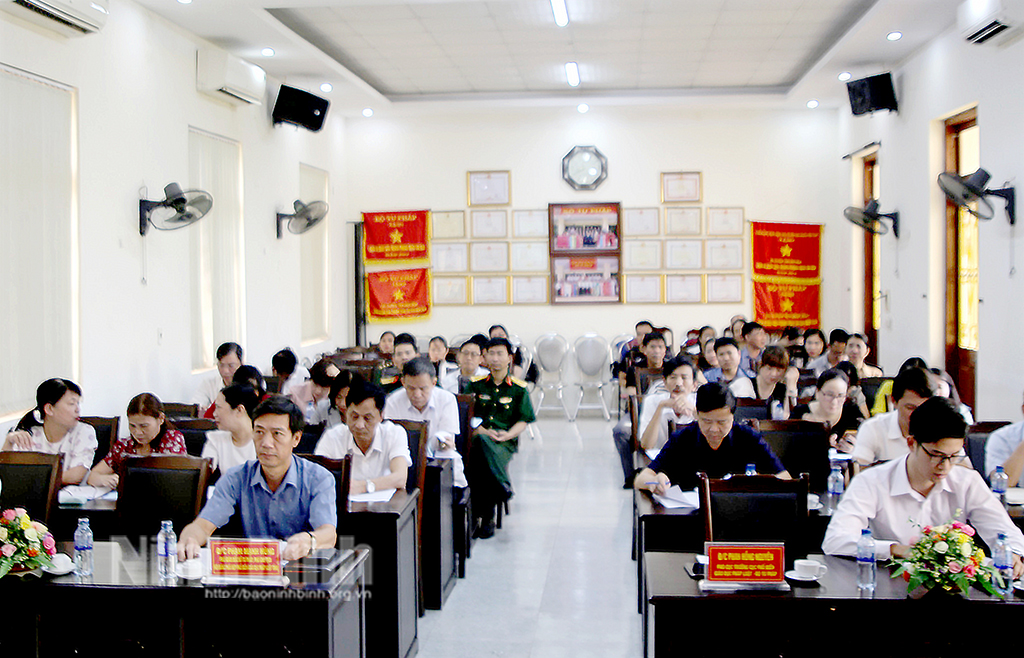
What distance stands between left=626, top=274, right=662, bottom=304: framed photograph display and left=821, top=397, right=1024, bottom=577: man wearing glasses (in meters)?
8.21

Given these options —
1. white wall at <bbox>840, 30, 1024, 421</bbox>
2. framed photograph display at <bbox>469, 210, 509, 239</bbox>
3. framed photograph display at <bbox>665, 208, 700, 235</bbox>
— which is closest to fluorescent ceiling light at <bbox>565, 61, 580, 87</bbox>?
framed photograph display at <bbox>469, 210, 509, 239</bbox>

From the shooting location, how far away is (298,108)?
8.88m

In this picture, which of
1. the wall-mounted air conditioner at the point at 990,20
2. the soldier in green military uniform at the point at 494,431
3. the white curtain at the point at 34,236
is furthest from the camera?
the wall-mounted air conditioner at the point at 990,20

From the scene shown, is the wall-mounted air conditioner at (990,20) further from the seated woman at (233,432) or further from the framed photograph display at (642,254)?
the seated woman at (233,432)

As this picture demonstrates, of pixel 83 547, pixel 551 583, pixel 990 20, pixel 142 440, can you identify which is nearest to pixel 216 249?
pixel 142 440

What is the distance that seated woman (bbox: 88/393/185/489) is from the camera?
4148 millimetres

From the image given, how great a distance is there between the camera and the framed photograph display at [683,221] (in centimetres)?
1109

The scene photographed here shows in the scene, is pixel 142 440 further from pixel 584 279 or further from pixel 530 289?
pixel 584 279

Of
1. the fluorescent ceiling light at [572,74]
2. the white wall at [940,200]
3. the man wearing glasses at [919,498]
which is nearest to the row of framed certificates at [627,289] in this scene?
the white wall at [940,200]

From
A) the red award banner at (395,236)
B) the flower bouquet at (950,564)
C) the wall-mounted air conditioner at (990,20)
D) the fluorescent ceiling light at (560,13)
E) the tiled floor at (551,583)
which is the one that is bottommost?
the tiled floor at (551,583)

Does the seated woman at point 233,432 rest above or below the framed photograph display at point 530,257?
below

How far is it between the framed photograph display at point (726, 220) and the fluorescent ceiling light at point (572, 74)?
2.35 meters

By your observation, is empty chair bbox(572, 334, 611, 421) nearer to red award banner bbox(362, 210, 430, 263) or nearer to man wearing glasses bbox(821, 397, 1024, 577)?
red award banner bbox(362, 210, 430, 263)

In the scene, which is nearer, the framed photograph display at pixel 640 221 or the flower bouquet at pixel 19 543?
the flower bouquet at pixel 19 543
